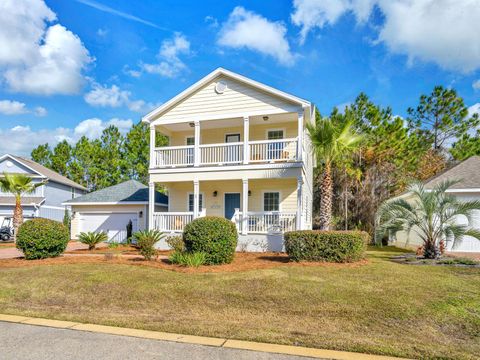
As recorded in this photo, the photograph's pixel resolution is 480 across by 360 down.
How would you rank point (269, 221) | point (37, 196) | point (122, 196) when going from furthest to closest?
point (37, 196), point (122, 196), point (269, 221)

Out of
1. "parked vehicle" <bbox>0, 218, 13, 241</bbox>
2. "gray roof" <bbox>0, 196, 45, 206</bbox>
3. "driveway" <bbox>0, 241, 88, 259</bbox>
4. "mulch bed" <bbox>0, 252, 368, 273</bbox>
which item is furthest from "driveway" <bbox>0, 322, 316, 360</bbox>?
"gray roof" <bbox>0, 196, 45, 206</bbox>

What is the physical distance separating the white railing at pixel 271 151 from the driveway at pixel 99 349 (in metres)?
12.0

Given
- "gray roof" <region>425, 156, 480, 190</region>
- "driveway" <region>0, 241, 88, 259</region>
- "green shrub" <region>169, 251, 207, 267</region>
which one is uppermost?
"gray roof" <region>425, 156, 480, 190</region>

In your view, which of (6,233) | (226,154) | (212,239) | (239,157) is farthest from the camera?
(6,233)

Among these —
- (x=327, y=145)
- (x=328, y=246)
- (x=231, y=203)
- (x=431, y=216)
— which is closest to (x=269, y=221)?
(x=231, y=203)

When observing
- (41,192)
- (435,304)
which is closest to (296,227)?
(435,304)

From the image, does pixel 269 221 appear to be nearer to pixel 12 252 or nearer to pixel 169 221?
pixel 169 221

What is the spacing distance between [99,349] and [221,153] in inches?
515

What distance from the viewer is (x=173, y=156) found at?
18.1m

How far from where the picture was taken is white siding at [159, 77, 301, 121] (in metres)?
16.7

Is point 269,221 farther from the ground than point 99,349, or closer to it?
farther from the ground

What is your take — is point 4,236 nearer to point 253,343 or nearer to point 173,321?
point 173,321

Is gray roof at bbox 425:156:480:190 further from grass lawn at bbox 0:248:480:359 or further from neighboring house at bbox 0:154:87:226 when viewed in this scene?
neighboring house at bbox 0:154:87:226

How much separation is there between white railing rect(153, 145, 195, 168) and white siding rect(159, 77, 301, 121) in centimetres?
166
